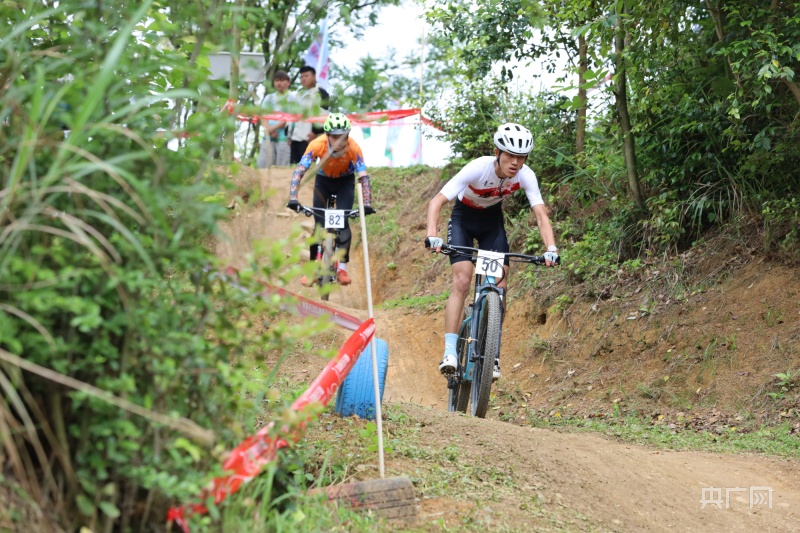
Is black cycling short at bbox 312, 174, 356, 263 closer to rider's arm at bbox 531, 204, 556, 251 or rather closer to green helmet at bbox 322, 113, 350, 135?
green helmet at bbox 322, 113, 350, 135

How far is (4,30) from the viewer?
2.96 metres

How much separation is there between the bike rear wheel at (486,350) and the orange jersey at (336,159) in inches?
121

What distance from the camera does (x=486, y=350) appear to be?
6.66 meters

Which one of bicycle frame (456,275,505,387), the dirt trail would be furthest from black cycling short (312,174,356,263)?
the dirt trail

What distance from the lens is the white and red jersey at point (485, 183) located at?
700 centimetres

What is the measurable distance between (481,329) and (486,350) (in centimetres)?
27

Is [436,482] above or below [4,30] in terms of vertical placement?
below

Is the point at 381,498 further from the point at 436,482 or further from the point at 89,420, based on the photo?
the point at 89,420

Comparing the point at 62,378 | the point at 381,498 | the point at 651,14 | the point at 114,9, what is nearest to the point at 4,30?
the point at 114,9

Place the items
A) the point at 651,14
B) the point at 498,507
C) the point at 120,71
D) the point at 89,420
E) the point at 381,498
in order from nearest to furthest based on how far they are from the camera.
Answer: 1. the point at 89,420
2. the point at 120,71
3. the point at 381,498
4. the point at 498,507
5. the point at 651,14

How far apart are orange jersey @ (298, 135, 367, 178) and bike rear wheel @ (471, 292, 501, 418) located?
3076 millimetres

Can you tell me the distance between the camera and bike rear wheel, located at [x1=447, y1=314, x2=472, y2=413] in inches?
283

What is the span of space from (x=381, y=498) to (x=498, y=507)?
73cm

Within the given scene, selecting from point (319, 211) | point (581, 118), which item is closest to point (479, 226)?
point (319, 211)
